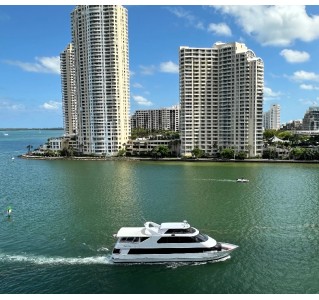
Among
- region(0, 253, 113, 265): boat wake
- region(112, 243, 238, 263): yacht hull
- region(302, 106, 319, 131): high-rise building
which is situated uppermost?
region(302, 106, 319, 131): high-rise building

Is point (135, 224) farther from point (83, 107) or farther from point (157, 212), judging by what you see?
point (83, 107)

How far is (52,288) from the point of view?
65.5 feet

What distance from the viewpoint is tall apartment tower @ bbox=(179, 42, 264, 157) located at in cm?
8619

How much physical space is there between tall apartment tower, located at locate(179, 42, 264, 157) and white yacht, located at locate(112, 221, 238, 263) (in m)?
66.6

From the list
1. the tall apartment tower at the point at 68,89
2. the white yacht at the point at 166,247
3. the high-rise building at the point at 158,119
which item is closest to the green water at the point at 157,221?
the white yacht at the point at 166,247

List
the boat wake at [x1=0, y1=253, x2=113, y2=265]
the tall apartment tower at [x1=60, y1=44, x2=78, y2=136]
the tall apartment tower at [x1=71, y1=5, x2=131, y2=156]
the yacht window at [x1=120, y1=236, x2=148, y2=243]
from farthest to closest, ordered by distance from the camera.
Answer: the tall apartment tower at [x1=60, y1=44, x2=78, y2=136] → the tall apartment tower at [x1=71, y1=5, x2=131, y2=156] → the yacht window at [x1=120, y1=236, x2=148, y2=243] → the boat wake at [x1=0, y1=253, x2=113, y2=265]

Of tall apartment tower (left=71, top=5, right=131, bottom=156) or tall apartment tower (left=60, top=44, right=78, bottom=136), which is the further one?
tall apartment tower (left=60, top=44, right=78, bottom=136)

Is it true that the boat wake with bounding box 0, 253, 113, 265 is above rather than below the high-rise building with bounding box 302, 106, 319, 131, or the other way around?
below

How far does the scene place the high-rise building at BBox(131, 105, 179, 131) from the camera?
187000 mm

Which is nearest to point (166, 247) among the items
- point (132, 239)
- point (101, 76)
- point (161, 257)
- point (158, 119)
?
point (161, 257)

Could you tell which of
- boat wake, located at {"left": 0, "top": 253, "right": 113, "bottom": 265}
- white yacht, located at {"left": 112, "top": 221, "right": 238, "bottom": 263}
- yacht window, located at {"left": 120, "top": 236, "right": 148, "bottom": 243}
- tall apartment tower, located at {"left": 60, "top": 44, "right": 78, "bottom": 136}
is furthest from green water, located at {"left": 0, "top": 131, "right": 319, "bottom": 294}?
tall apartment tower, located at {"left": 60, "top": 44, "right": 78, "bottom": 136}

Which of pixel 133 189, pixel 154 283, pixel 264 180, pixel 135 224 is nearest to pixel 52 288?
pixel 154 283

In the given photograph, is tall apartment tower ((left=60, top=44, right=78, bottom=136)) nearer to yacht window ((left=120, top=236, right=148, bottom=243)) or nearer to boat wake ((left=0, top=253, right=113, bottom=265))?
boat wake ((left=0, top=253, right=113, bottom=265))

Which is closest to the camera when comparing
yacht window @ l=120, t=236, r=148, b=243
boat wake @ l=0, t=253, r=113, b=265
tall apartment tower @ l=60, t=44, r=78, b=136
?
boat wake @ l=0, t=253, r=113, b=265
